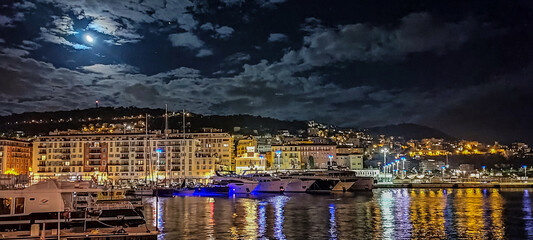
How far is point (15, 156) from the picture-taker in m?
119

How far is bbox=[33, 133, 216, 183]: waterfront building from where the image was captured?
119 meters

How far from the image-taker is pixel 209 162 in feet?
395

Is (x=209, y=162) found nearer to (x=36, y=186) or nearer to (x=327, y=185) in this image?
(x=327, y=185)

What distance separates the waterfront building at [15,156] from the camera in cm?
11400

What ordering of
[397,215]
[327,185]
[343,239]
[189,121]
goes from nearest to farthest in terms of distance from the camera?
[343,239], [397,215], [327,185], [189,121]

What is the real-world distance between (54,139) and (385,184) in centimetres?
8423

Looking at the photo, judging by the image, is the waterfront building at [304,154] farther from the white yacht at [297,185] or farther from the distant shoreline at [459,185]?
the white yacht at [297,185]

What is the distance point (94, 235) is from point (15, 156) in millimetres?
110465

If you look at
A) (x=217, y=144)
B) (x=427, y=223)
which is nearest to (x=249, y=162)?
(x=217, y=144)

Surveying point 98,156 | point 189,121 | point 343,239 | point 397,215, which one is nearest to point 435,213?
point 397,215

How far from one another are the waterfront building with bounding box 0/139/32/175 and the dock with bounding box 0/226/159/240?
101m

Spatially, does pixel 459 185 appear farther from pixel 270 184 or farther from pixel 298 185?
pixel 270 184

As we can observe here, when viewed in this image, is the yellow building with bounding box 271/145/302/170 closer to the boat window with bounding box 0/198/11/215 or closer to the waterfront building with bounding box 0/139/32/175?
the waterfront building with bounding box 0/139/32/175

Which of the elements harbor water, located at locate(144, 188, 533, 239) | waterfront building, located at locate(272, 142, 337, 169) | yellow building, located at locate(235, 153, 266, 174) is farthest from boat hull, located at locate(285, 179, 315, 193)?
harbor water, located at locate(144, 188, 533, 239)
